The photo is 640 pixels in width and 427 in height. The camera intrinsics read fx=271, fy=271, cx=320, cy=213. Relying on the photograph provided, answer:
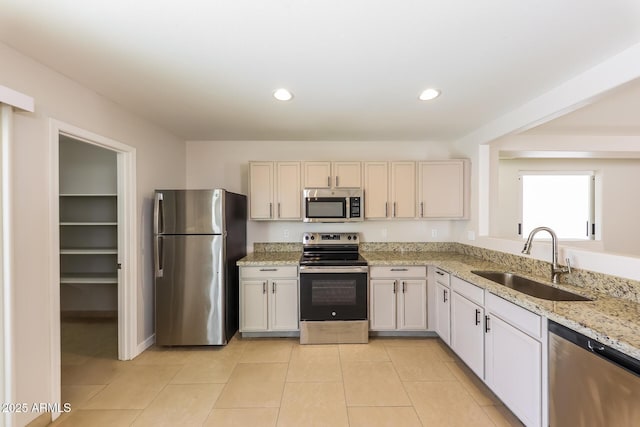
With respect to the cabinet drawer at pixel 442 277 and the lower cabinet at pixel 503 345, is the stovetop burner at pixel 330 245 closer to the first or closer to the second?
the cabinet drawer at pixel 442 277

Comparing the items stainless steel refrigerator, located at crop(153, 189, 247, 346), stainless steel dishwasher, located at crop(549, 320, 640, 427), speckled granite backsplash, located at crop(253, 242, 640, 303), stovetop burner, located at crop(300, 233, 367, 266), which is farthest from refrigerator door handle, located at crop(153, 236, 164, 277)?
stainless steel dishwasher, located at crop(549, 320, 640, 427)

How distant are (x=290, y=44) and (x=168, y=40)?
69cm

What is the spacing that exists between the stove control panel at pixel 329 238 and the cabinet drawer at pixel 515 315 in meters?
1.76

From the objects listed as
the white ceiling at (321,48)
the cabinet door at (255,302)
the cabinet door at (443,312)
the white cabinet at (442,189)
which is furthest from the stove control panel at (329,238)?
the white ceiling at (321,48)

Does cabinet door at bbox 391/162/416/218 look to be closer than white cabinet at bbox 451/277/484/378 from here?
No

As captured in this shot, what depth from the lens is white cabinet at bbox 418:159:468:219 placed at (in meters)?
3.36

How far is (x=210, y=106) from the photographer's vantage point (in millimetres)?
2518

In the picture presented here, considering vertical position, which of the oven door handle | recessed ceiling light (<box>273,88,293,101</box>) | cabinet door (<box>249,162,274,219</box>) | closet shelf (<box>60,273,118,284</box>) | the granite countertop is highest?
recessed ceiling light (<box>273,88,293,101</box>)

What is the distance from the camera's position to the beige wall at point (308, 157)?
3719 millimetres

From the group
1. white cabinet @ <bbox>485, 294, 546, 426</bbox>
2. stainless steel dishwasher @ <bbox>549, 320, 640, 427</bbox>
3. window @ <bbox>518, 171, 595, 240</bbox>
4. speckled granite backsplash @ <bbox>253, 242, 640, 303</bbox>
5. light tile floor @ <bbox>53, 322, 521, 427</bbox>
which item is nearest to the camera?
stainless steel dishwasher @ <bbox>549, 320, 640, 427</bbox>

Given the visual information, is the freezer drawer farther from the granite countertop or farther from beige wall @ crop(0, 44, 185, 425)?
the granite countertop

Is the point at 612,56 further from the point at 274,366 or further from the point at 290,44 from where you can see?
the point at 274,366

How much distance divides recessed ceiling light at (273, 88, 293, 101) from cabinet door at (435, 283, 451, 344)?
240cm

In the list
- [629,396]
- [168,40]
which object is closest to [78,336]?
[168,40]
